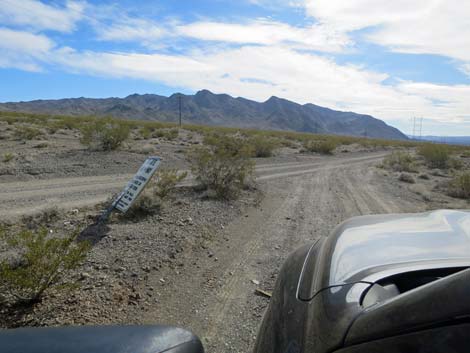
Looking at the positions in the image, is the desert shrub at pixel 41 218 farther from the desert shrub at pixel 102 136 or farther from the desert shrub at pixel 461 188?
the desert shrub at pixel 461 188

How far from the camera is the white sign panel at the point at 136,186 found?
7473 mm

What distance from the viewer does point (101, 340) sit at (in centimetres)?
166

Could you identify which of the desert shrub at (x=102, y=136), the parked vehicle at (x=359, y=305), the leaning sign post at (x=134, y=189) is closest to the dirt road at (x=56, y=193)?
the leaning sign post at (x=134, y=189)

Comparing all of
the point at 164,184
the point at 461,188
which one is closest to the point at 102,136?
the point at 164,184

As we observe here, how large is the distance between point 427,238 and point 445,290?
3.46 ft

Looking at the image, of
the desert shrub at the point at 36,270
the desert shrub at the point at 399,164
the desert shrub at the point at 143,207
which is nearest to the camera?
the desert shrub at the point at 36,270

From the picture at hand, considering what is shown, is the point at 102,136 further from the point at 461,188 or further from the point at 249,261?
the point at 461,188

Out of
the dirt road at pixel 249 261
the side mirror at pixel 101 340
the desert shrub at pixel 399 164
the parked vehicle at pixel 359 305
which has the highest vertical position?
the parked vehicle at pixel 359 305

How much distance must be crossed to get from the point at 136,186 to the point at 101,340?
20.3ft

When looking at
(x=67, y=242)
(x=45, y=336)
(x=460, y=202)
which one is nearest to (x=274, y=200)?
(x=460, y=202)

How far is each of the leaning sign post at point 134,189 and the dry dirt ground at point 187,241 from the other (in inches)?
9.5

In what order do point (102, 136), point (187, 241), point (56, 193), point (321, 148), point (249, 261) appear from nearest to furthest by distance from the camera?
point (249, 261)
point (187, 241)
point (56, 193)
point (102, 136)
point (321, 148)

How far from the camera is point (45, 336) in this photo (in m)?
1.68

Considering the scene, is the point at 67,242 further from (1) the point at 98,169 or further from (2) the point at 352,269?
(1) the point at 98,169
